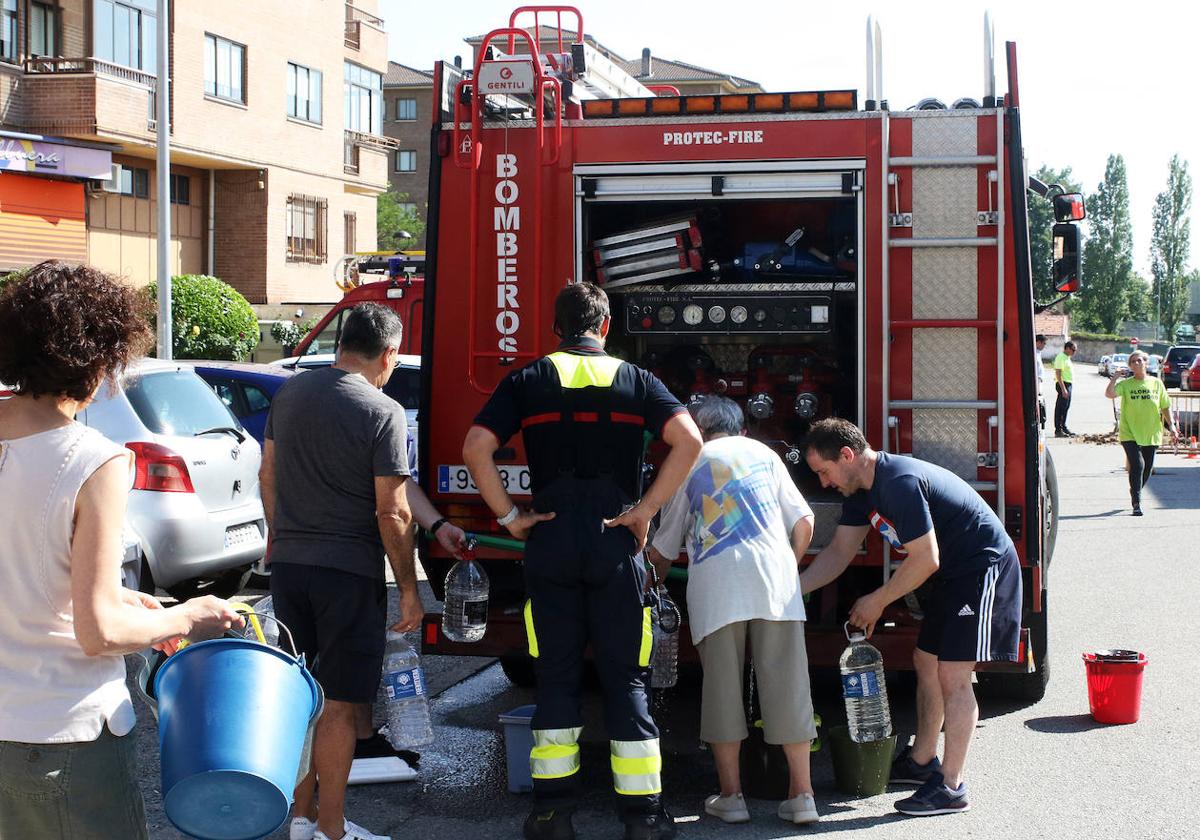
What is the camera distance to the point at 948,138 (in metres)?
6.11

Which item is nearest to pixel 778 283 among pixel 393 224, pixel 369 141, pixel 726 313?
pixel 726 313

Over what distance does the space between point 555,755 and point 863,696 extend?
1.30 metres

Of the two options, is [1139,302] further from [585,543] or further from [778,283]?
[585,543]

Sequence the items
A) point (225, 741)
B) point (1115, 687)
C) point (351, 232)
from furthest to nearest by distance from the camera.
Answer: point (351, 232) → point (1115, 687) → point (225, 741)

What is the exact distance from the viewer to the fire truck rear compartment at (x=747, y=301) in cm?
686

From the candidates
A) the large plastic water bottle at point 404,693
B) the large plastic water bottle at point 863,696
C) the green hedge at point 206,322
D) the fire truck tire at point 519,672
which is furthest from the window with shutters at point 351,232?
the large plastic water bottle at point 863,696

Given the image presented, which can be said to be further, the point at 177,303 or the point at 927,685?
the point at 177,303

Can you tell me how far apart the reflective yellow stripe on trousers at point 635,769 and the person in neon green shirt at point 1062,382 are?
20771mm

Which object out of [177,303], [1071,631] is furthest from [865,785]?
[177,303]

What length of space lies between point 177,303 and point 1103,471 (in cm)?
1554

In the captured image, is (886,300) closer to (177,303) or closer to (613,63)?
(613,63)

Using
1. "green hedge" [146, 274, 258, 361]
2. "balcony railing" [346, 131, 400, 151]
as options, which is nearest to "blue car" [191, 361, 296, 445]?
"green hedge" [146, 274, 258, 361]

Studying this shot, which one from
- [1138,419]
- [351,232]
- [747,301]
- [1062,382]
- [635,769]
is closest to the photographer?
[635,769]

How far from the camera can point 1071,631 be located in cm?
888
